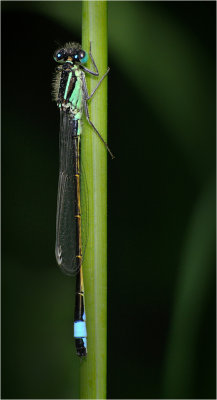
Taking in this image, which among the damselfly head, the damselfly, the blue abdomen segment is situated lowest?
the blue abdomen segment

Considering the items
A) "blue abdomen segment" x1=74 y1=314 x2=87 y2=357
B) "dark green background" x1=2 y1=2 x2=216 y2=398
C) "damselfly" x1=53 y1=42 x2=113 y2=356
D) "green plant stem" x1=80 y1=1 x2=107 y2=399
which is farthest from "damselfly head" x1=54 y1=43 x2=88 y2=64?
"blue abdomen segment" x1=74 y1=314 x2=87 y2=357

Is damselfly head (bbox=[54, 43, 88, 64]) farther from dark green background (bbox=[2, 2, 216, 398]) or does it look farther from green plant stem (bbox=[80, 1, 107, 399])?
dark green background (bbox=[2, 2, 216, 398])

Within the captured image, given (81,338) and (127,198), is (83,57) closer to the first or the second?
(81,338)

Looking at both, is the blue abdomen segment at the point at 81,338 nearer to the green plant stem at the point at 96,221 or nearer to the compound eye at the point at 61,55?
the green plant stem at the point at 96,221

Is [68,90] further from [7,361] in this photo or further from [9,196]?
[7,361]

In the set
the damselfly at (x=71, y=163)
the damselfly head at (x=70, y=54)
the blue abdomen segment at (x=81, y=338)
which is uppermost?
the damselfly head at (x=70, y=54)

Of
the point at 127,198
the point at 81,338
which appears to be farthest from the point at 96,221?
the point at 127,198

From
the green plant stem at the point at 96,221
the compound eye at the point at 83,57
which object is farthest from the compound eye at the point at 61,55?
the green plant stem at the point at 96,221
